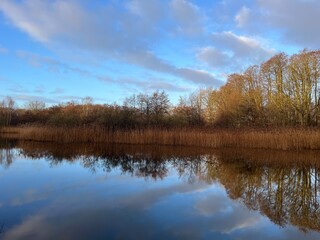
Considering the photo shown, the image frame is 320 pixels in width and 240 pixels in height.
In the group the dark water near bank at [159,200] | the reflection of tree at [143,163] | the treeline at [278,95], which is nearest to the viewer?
the dark water near bank at [159,200]

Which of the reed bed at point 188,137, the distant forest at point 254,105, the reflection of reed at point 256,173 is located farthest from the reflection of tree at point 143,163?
the distant forest at point 254,105

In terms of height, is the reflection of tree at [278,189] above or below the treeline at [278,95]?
below

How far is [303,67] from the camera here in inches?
778

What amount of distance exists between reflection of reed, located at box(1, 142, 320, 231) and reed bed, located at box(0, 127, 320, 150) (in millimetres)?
998

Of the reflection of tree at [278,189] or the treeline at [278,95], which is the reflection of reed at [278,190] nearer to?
the reflection of tree at [278,189]

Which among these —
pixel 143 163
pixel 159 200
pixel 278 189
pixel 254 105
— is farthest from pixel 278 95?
pixel 159 200

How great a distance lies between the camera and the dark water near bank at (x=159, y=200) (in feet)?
15.1

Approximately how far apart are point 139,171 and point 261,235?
18.5ft

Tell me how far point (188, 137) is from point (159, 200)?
11.1 meters

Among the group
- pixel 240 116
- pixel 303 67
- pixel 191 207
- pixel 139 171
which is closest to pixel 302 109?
pixel 303 67

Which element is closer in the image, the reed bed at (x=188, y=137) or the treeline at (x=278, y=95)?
the reed bed at (x=188, y=137)

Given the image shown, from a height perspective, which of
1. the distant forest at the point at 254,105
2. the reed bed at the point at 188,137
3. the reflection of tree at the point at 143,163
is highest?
the distant forest at the point at 254,105

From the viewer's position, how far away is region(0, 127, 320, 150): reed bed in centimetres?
1488

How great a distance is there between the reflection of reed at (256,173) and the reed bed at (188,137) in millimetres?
998
